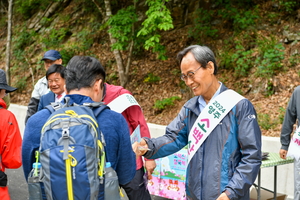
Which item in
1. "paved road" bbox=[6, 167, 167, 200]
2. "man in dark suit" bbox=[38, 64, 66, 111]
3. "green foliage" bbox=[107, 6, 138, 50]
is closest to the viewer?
"man in dark suit" bbox=[38, 64, 66, 111]

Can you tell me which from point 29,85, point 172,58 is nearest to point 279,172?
point 172,58

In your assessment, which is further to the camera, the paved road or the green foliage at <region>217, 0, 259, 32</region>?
the green foliage at <region>217, 0, 259, 32</region>

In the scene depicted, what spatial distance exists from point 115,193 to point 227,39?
8665mm

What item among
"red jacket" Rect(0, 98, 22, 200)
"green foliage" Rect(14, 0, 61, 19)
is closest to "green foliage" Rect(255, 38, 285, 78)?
"red jacket" Rect(0, 98, 22, 200)

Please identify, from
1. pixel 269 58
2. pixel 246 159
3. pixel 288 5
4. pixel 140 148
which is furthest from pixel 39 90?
pixel 288 5

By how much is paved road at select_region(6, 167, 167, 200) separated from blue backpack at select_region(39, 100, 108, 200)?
3.96 meters

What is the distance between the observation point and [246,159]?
2.58 meters

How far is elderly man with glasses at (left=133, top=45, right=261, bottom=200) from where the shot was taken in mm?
2574

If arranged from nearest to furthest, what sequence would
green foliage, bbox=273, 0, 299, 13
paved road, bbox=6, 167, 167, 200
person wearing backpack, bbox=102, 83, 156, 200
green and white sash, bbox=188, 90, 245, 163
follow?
green and white sash, bbox=188, 90, 245, 163 → person wearing backpack, bbox=102, 83, 156, 200 → paved road, bbox=6, 167, 167, 200 → green foliage, bbox=273, 0, 299, 13

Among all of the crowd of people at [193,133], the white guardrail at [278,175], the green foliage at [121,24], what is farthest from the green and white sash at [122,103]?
the green foliage at [121,24]

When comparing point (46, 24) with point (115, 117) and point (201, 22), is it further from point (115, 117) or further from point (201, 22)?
point (115, 117)

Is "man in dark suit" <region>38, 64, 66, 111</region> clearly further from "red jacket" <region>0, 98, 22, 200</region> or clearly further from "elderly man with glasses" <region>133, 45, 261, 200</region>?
"elderly man with glasses" <region>133, 45, 261, 200</region>

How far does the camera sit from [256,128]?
261 cm

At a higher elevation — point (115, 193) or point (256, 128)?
point (256, 128)
